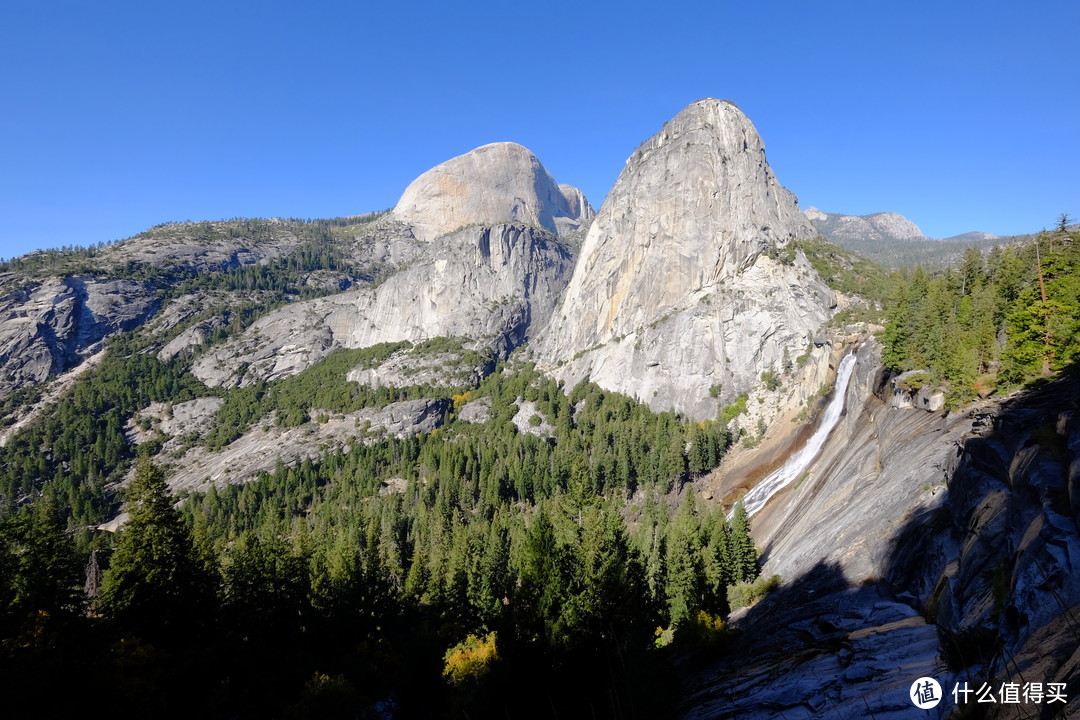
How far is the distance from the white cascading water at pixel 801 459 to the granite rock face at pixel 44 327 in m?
231

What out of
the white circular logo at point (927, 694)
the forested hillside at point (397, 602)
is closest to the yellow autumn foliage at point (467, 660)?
the forested hillside at point (397, 602)

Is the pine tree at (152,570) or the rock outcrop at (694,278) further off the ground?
the rock outcrop at (694,278)

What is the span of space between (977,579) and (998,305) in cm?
3630

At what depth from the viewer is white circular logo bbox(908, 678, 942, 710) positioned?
9203mm

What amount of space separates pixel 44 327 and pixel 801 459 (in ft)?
806

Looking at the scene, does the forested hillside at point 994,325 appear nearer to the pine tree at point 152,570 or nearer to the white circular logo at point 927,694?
the white circular logo at point 927,694

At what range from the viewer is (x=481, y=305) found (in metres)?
192

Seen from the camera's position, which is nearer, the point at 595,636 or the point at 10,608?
the point at 10,608

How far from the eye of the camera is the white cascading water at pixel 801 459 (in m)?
54.8

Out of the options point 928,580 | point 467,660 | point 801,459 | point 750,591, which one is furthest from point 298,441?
point 928,580

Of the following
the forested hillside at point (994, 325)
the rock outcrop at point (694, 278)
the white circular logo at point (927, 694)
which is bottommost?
the white circular logo at point (927, 694)

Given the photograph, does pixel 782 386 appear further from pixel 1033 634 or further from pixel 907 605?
pixel 1033 634

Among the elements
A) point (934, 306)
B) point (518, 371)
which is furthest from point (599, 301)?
point (934, 306)

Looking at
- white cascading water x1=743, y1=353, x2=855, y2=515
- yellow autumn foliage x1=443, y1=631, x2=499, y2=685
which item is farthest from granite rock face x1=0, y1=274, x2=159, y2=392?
white cascading water x1=743, y1=353, x2=855, y2=515
